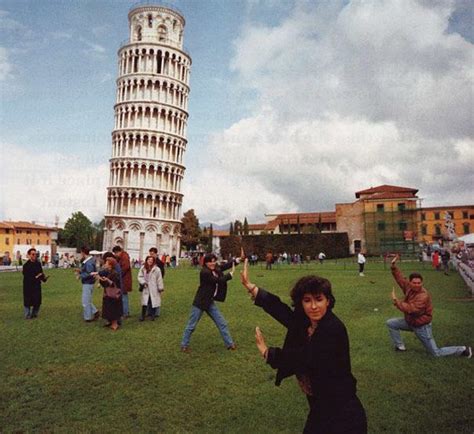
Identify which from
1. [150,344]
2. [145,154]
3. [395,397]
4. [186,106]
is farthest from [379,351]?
[186,106]

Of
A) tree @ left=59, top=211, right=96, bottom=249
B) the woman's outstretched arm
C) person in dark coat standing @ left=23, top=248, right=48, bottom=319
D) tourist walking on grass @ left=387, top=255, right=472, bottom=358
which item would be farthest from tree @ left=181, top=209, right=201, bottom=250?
the woman's outstretched arm

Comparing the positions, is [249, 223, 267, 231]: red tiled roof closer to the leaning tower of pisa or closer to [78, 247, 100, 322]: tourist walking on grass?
the leaning tower of pisa

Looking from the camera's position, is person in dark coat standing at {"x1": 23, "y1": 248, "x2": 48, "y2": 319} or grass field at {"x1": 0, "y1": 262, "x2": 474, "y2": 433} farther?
person in dark coat standing at {"x1": 23, "y1": 248, "x2": 48, "y2": 319}

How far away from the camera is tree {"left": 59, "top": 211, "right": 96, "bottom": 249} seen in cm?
8639

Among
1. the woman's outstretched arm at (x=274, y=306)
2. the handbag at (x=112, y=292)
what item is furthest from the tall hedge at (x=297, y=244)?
the woman's outstretched arm at (x=274, y=306)

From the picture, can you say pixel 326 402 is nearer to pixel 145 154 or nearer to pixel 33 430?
pixel 33 430

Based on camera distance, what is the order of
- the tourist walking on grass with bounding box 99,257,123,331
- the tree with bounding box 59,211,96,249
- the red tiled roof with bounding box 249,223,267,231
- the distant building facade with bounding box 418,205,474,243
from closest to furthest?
the tourist walking on grass with bounding box 99,257,123,331 → the distant building facade with bounding box 418,205,474,243 → the tree with bounding box 59,211,96,249 → the red tiled roof with bounding box 249,223,267,231

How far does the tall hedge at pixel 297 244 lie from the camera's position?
56312 mm

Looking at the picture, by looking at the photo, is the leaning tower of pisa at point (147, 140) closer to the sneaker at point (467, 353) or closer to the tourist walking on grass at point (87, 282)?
the tourist walking on grass at point (87, 282)

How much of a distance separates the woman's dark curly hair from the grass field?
89.0 inches

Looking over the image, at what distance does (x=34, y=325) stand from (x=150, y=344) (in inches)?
155

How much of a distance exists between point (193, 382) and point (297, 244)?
169 ft

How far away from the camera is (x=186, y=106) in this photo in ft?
231

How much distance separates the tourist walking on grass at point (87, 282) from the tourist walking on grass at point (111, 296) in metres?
0.62
